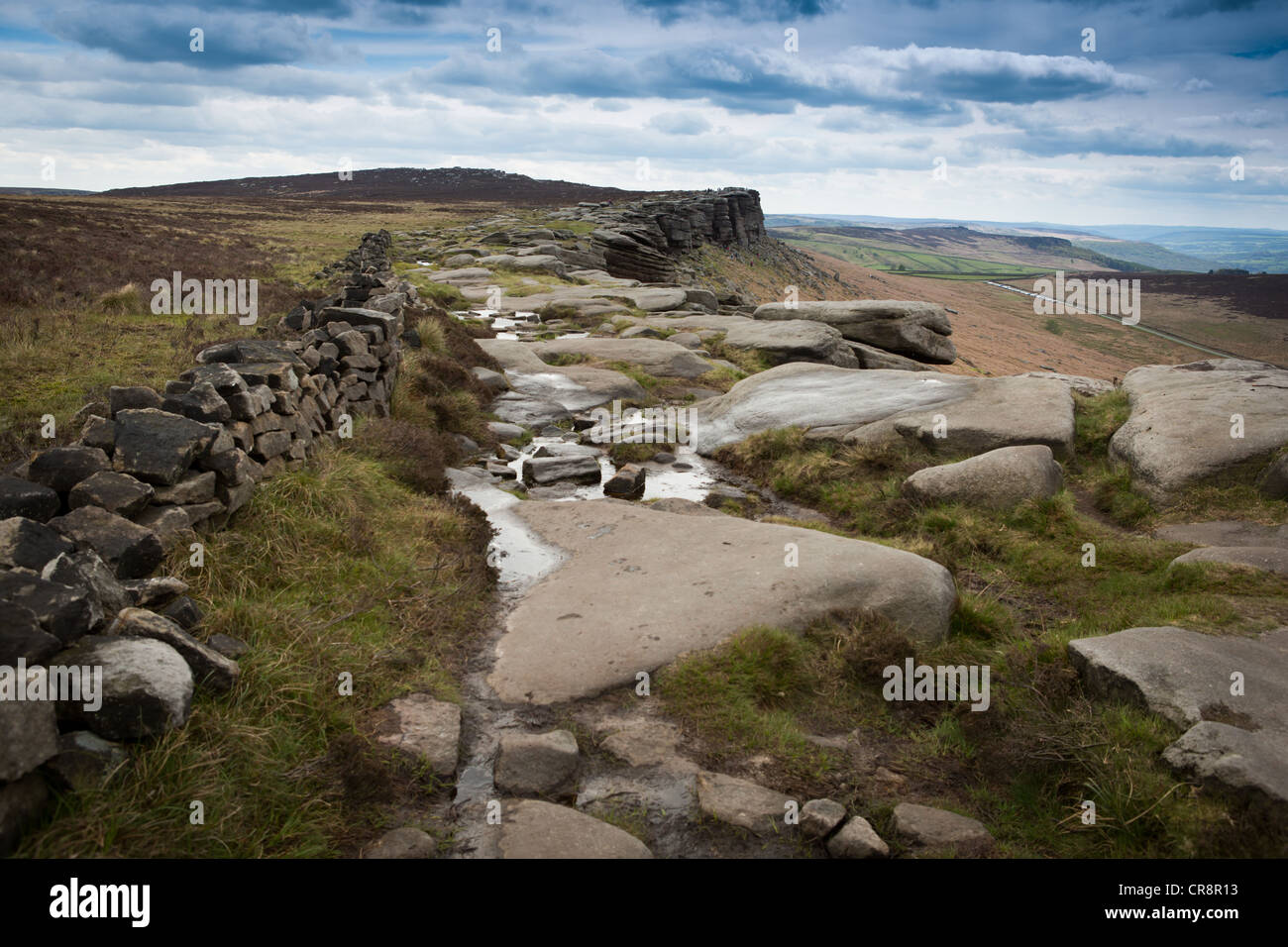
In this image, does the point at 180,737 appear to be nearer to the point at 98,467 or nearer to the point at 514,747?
the point at 514,747

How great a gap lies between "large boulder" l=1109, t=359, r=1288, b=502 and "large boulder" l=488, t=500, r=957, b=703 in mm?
4990

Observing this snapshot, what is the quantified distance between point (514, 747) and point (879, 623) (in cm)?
349

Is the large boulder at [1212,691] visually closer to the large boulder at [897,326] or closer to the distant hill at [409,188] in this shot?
the large boulder at [897,326]

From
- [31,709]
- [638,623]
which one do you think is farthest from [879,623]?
[31,709]

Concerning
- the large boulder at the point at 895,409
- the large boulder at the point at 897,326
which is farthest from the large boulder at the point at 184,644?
the large boulder at the point at 897,326

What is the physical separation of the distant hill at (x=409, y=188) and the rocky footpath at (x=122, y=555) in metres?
86.3

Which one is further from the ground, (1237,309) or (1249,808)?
(1237,309)

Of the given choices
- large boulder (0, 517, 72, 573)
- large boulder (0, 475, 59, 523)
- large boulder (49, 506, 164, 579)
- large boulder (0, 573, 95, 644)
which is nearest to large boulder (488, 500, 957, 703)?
large boulder (49, 506, 164, 579)

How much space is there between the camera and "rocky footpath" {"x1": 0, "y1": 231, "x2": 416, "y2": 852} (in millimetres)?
3785

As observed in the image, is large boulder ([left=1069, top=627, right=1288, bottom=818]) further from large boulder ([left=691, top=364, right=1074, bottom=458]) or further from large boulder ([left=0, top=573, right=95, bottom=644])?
large boulder ([left=0, top=573, right=95, bottom=644])

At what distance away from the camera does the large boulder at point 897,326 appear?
22.3 m

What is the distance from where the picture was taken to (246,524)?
698cm

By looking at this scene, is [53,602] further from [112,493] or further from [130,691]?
[112,493]

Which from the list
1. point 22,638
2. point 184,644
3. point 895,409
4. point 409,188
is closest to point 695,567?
point 184,644
